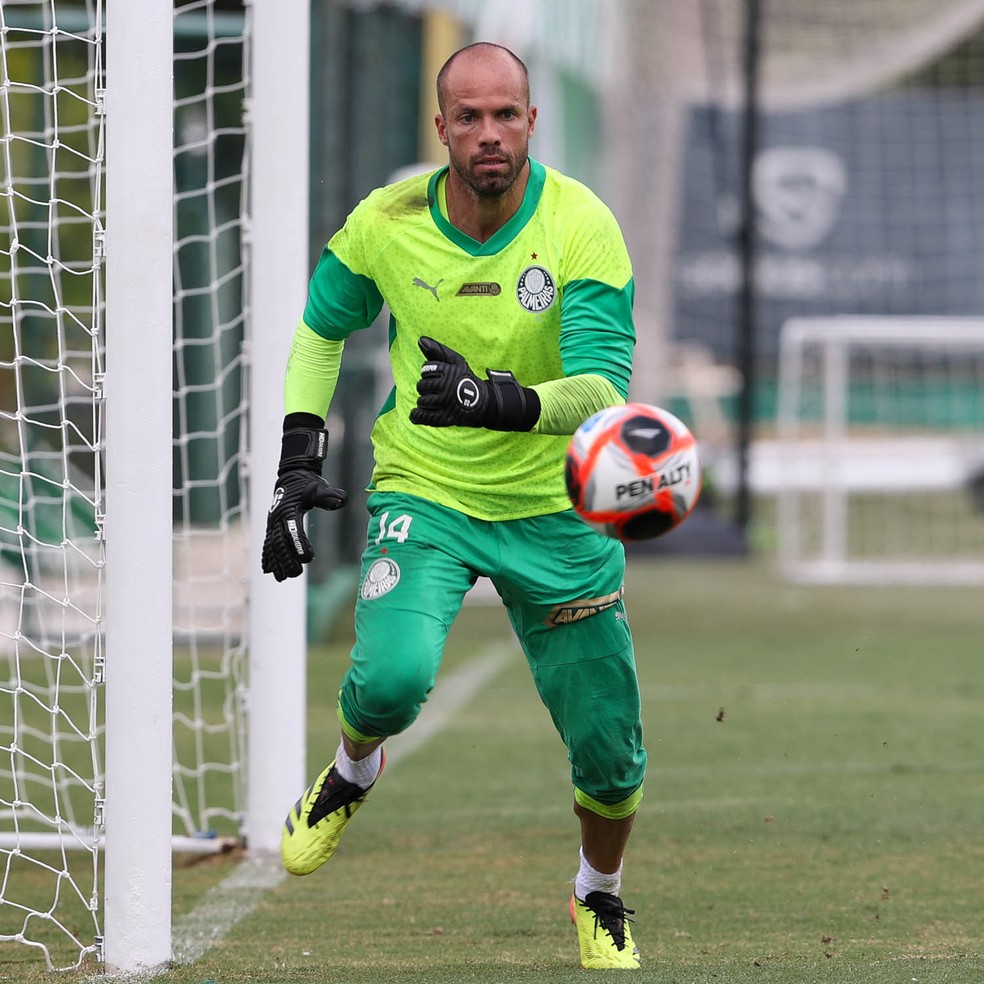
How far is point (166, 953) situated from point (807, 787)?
3518 mm

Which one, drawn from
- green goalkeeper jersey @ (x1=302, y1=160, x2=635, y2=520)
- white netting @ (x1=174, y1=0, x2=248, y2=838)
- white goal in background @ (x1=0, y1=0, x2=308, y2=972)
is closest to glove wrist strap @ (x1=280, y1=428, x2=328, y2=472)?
Result: green goalkeeper jersey @ (x1=302, y1=160, x2=635, y2=520)

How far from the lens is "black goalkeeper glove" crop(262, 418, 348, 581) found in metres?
4.66

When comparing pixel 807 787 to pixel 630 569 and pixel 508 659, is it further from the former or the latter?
pixel 630 569

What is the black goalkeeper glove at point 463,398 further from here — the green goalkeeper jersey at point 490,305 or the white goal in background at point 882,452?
the white goal in background at point 882,452

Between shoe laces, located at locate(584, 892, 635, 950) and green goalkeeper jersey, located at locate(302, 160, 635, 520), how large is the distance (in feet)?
3.67

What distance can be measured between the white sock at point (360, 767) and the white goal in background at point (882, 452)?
11.4 meters

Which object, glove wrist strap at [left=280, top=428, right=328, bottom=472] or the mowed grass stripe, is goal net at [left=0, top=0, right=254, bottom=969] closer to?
the mowed grass stripe

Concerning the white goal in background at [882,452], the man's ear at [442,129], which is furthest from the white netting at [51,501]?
the white goal in background at [882,452]

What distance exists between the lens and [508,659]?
1178 cm

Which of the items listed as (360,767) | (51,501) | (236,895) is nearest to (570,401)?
(360,767)

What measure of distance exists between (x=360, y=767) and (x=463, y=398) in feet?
4.25

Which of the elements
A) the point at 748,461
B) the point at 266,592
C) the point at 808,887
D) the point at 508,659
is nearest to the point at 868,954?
the point at 808,887

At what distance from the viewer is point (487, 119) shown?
459 cm

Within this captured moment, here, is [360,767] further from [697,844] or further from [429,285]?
[697,844]
